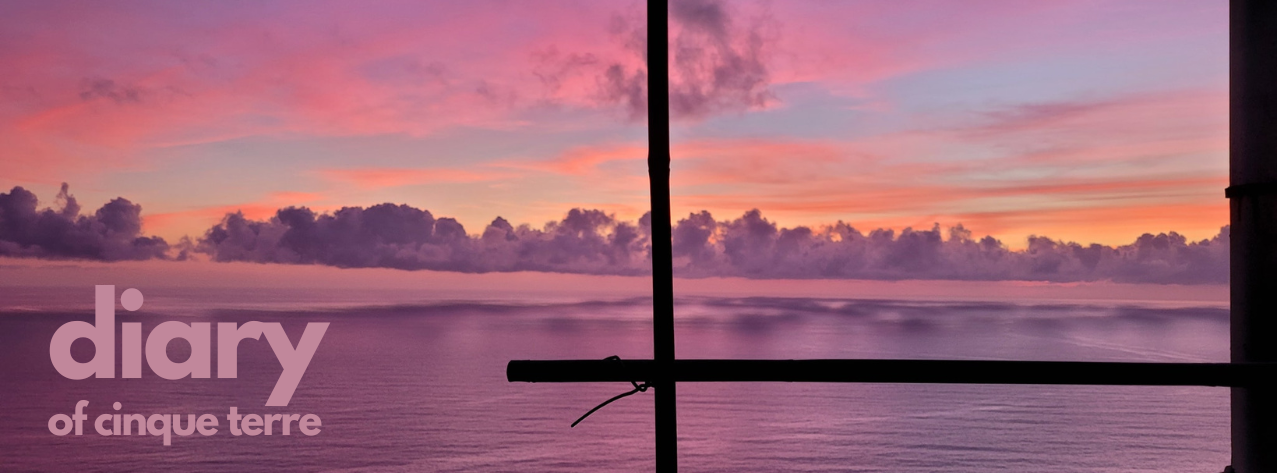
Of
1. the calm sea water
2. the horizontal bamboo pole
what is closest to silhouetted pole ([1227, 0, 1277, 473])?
the horizontal bamboo pole

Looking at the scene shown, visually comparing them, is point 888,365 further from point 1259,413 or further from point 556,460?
point 556,460

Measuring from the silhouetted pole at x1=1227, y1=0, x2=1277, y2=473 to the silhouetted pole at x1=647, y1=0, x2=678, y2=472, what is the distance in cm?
246

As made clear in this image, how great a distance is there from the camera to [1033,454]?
37719 mm

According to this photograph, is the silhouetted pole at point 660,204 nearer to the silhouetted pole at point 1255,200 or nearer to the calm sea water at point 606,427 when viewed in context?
the silhouetted pole at point 1255,200

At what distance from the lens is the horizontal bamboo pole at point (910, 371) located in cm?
237

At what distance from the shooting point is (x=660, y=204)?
8.26 feet

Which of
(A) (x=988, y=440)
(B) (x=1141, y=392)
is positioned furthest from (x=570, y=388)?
(B) (x=1141, y=392)

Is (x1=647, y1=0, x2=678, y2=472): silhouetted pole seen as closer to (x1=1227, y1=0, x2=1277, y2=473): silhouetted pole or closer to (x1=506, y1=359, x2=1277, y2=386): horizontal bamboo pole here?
(x1=506, y1=359, x2=1277, y2=386): horizontal bamboo pole

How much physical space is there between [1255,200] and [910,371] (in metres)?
1.93

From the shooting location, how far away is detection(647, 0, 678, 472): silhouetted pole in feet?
8.16

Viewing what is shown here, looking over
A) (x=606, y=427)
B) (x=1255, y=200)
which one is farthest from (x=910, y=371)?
(x=606, y=427)

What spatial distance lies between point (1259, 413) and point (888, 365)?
2066 mm

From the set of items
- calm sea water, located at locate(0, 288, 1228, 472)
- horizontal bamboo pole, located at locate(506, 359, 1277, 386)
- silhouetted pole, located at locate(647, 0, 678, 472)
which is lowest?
calm sea water, located at locate(0, 288, 1228, 472)

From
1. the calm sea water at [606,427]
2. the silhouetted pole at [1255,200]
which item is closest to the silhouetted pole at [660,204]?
the silhouetted pole at [1255,200]
